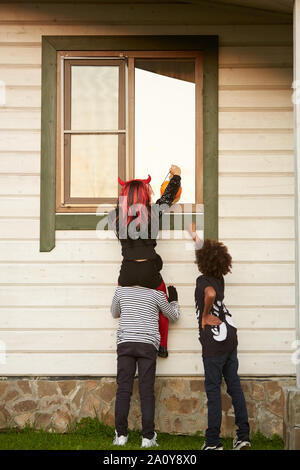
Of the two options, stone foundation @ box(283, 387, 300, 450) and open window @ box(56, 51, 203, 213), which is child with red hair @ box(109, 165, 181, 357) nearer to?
open window @ box(56, 51, 203, 213)

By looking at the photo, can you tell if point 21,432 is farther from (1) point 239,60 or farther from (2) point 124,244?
(1) point 239,60

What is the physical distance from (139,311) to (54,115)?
2.01m

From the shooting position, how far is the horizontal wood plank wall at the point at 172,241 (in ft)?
19.9

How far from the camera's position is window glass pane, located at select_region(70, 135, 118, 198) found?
625 cm

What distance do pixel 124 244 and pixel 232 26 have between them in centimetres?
229

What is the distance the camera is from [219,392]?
211 inches

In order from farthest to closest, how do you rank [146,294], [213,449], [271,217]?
1. [271,217]
2. [146,294]
3. [213,449]

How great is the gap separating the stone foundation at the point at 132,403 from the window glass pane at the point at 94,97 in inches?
93.3

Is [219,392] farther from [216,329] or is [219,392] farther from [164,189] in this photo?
[164,189]

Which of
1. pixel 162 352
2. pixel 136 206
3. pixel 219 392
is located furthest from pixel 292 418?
pixel 136 206

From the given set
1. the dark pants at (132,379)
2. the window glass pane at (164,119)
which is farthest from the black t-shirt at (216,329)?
the window glass pane at (164,119)

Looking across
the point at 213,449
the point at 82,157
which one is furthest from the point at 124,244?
the point at 213,449

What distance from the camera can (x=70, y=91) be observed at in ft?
20.6

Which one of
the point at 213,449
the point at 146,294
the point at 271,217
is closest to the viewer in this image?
the point at 213,449
